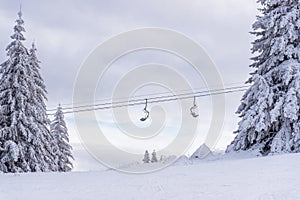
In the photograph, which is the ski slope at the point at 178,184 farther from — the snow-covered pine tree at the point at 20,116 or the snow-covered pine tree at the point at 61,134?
the snow-covered pine tree at the point at 61,134

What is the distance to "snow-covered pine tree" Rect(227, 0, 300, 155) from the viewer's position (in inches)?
625

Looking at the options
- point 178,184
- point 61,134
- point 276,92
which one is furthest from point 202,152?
point 61,134

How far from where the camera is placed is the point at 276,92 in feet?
54.5

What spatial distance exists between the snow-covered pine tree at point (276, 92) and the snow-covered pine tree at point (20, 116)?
11.9m

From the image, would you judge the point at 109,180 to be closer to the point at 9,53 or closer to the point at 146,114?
the point at 146,114

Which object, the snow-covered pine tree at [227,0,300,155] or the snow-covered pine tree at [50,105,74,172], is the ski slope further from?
the snow-covered pine tree at [50,105,74,172]

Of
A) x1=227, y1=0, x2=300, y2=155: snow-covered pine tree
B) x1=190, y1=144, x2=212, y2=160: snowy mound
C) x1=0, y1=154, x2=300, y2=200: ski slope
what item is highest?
x1=227, y1=0, x2=300, y2=155: snow-covered pine tree

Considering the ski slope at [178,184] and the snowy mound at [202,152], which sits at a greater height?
the snowy mound at [202,152]

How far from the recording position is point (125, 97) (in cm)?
2461

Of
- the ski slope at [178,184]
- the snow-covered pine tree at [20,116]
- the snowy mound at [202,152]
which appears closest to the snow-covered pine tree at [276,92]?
the snowy mound at [202,152]

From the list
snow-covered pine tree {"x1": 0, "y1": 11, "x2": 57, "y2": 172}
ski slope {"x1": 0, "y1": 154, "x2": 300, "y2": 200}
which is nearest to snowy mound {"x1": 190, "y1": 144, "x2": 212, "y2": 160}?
ski slope {"x1": 0, "y1": 154, "x2": 300, "y2": 200}

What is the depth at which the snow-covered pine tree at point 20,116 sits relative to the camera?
2069 cm

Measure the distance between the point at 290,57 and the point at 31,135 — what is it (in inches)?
586

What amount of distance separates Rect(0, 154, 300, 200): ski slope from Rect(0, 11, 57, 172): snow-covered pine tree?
9.16 m
